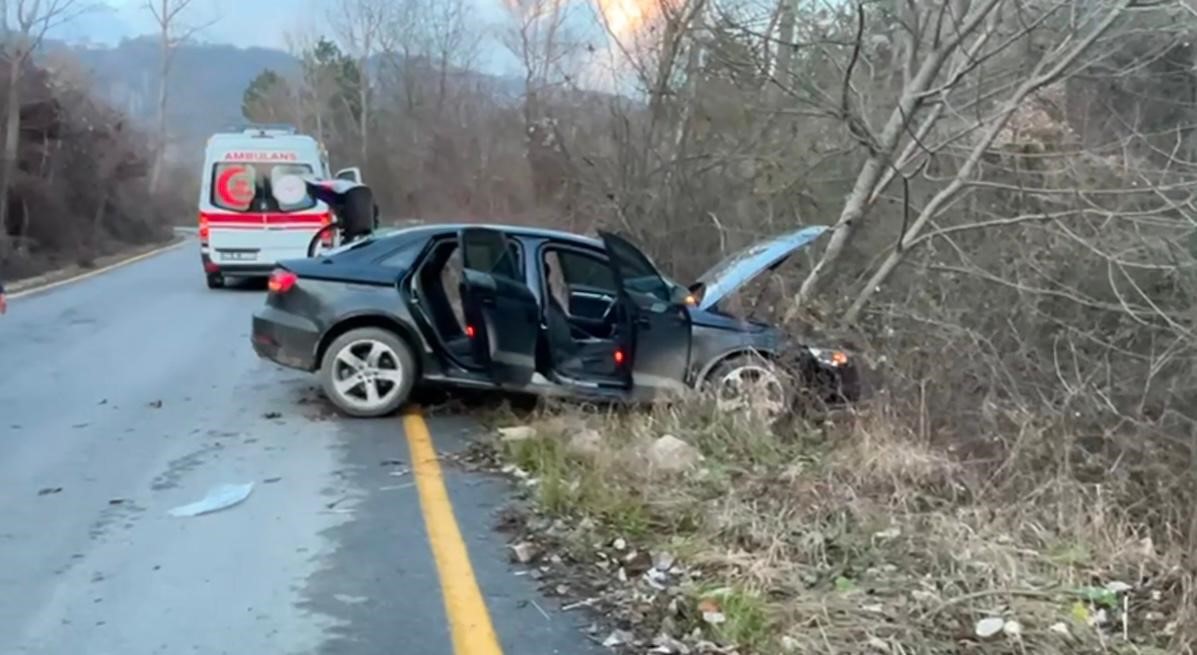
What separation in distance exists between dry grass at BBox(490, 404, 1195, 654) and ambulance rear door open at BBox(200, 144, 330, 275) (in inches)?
560

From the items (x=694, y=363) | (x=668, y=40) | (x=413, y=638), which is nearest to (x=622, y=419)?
(x=694, y=363)

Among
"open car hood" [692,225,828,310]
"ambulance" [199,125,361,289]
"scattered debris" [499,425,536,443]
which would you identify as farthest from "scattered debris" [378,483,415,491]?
"ambulance" [199,125,361,289]

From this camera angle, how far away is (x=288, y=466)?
8109 millimetres

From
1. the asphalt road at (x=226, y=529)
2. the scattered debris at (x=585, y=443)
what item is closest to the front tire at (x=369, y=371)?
the asphalt road at (x=226, y=529)

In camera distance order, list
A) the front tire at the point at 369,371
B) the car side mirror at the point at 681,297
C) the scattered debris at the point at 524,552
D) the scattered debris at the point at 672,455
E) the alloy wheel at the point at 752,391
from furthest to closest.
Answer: the front tire at the point at 369,371 < the car side mirror at the point at 681,297 < the alloy wheel at the point at 752,391 < the scattered debris at the point at 672,455 < the scattered debris at the point at 524,552

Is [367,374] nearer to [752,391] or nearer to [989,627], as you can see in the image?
[752,391]

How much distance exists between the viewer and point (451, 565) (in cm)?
606

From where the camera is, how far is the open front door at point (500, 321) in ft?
30.3

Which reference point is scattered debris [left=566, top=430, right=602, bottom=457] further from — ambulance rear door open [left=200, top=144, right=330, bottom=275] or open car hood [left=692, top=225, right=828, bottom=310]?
ambulance rear door open [left=200, top=144, right=330, bottom=275]

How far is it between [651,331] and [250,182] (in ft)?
45.5

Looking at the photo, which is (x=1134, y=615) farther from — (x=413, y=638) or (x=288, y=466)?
(x=288, y=466)

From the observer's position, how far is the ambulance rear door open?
21.3 metres

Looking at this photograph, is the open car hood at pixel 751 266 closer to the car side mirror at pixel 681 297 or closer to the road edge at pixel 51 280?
the car side mirror at pixel 681 297

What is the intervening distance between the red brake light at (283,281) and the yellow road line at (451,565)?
1.71 metres
